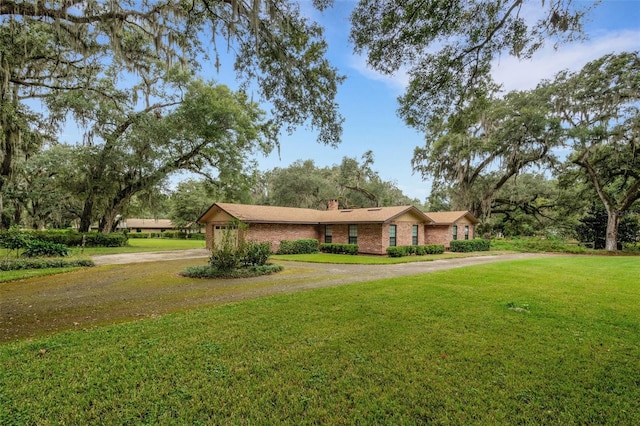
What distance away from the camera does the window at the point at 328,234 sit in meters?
21.5

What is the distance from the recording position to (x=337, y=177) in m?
39.3

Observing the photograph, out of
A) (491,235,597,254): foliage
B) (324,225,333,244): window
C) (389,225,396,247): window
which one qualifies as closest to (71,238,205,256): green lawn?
(324,225,333,244): window

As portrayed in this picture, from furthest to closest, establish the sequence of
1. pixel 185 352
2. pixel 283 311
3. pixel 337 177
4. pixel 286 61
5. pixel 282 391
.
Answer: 1. pixel 337 177
2. pixel 283 311
3. pixel 286 61
4. pixel 185 352
5. pixel 282 391

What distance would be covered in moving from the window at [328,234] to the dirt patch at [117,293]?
33.3 ft

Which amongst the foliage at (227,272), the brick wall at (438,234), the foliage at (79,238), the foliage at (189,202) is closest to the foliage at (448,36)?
the foliage at (227,272)

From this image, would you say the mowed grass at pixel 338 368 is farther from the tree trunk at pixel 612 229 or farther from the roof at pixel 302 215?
the tree trunk at pixel 612 229

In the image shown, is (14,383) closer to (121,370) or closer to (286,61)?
(121,370)

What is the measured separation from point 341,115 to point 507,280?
24.7 feet

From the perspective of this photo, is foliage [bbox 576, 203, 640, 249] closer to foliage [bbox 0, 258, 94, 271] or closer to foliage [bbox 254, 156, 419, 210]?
foliage [bbox 254, 156, 419, 210]

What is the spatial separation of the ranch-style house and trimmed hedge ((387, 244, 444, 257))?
873 millimetres

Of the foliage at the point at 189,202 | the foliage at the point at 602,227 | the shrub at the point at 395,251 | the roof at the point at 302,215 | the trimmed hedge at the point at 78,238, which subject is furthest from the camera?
the foliage at the point at 189,202

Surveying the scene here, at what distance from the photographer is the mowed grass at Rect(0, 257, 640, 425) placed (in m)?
2.70

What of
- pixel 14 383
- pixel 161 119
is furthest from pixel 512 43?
pixel 161 119

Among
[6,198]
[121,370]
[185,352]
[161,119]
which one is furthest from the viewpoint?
[6,198]
